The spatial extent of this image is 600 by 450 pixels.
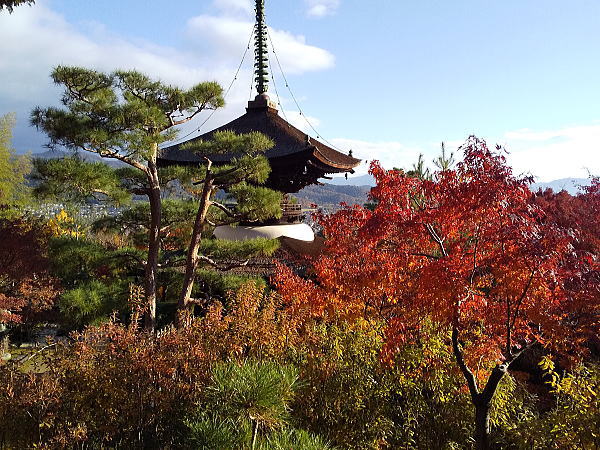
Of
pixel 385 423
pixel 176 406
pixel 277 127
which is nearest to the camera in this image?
pixel 176 406

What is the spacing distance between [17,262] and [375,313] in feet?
29.8

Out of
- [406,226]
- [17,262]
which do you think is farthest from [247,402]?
[17,262]

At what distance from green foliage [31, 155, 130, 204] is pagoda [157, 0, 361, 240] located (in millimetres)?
4525

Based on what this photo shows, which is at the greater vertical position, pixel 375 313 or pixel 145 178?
pixel 145 178

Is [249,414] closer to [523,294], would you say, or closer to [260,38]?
[523,294]

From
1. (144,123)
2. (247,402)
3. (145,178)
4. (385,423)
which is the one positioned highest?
(144,123)

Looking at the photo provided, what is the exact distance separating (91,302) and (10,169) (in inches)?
861

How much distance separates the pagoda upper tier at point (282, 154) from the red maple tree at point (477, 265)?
584cm

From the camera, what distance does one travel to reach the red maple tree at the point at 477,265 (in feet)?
14.7

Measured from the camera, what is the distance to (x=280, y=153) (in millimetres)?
11781

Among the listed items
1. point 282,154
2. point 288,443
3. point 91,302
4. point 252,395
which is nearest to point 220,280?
point 91,302

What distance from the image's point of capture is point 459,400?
586 cm

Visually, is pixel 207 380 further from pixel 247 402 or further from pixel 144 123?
pixel 144 123

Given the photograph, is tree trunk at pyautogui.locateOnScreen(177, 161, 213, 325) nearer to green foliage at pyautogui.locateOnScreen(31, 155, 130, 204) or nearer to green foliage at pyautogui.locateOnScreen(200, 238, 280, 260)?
green foliage at pyautogui.locateOnScreen(200, 238, 280, 260)
